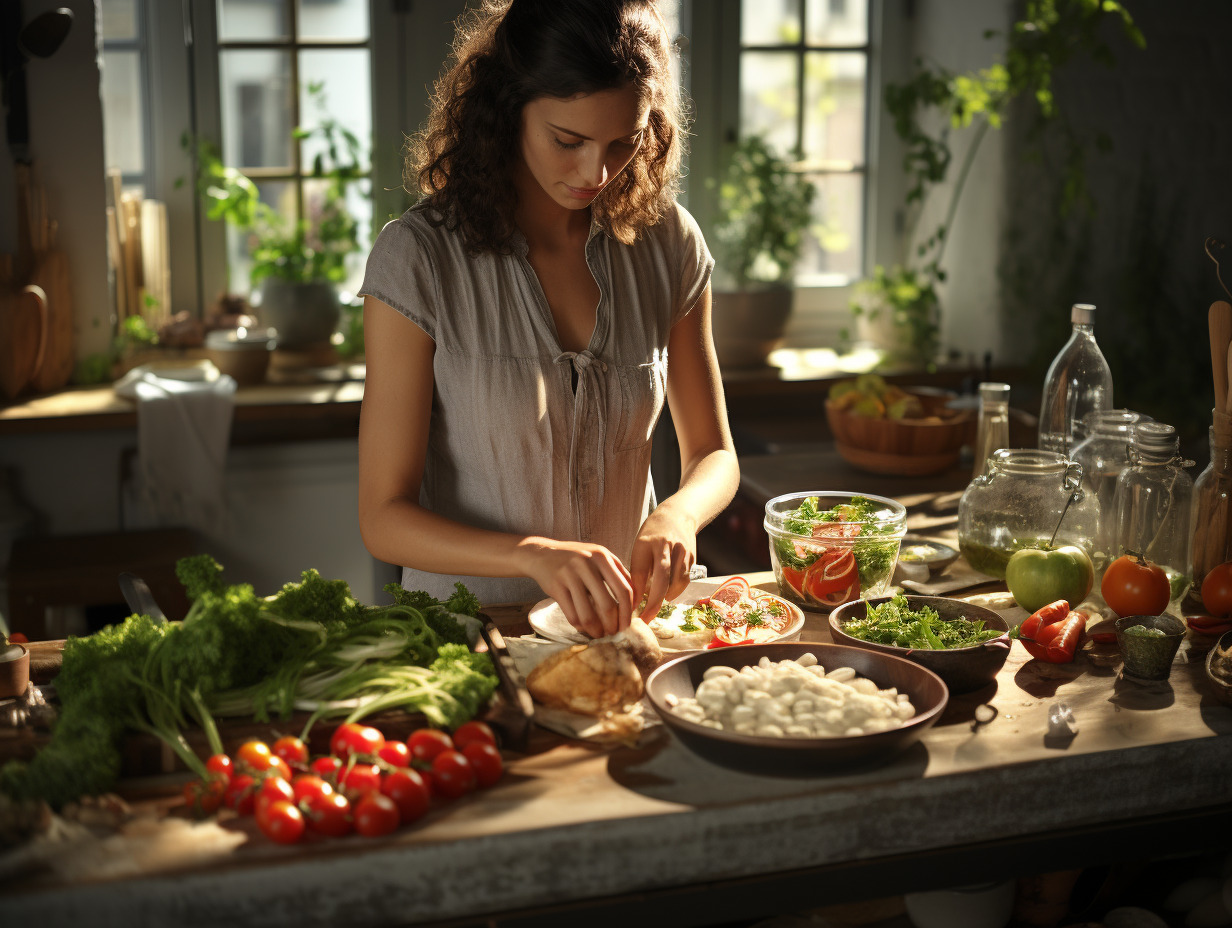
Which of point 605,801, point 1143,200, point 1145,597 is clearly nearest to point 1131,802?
point 1145,597

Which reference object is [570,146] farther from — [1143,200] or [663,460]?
[1143,200]

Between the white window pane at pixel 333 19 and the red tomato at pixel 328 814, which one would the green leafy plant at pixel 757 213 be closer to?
the white window pane at pixel 333 19

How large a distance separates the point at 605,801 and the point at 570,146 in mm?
847

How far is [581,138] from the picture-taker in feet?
5.03

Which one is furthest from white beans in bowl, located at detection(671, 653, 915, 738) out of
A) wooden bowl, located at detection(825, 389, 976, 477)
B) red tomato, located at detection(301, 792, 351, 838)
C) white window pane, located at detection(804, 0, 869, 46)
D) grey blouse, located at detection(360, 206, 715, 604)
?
white window pane, located at detection(804, 0, 869, 46)

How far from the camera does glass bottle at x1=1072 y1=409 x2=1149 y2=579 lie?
1789mm

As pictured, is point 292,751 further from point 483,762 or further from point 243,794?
point 483,762

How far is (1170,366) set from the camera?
3.42 metres

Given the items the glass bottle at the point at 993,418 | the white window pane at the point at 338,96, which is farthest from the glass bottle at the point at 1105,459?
the white window pane at the point at 338,96

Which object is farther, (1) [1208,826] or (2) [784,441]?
(2) [784,441]

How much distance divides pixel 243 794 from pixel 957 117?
3050 mm

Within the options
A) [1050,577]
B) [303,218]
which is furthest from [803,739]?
[303,218]

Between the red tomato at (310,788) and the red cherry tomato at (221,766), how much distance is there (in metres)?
0.07

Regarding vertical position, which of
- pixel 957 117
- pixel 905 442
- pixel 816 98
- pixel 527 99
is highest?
pixel 816 98
